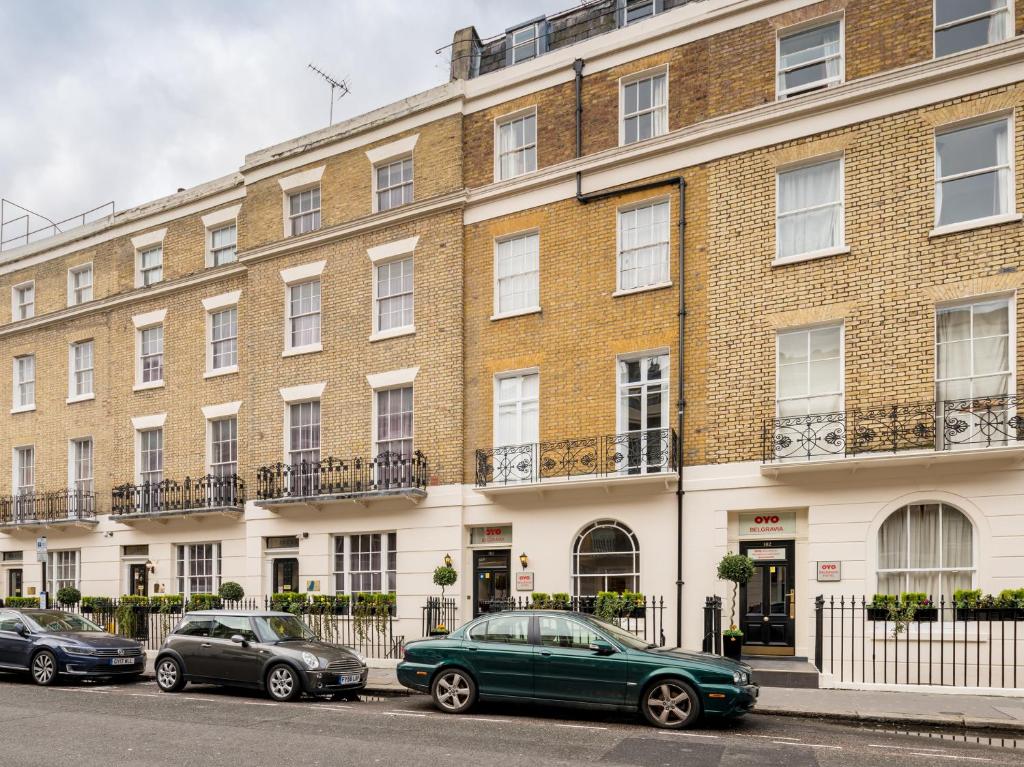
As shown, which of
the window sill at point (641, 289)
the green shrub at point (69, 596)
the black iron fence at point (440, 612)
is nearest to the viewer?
the window sill at point (641, 289)

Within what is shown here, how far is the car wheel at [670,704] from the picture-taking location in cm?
1204

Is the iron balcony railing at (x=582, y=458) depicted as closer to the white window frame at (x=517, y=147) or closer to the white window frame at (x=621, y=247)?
the white window frame at (x=621, y=247)

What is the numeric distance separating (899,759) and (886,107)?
36.3 ft

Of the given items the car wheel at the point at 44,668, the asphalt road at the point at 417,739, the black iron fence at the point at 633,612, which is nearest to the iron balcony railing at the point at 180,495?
the car wheel at the point at 44,668

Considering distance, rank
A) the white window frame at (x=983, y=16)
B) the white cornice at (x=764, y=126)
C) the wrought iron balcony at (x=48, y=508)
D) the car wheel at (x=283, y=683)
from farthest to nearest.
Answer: the wrought iron balcony at (x=48, y=508) → the white cornice at (x=764, y=126) → the white window frame at (x=983, y=16) → the car wheel at (x=283, y=683)

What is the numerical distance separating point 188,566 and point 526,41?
15494 mm

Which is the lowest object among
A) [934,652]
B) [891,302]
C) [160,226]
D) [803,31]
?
[934,652]

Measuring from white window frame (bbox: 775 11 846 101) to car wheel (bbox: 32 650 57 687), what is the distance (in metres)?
16.5

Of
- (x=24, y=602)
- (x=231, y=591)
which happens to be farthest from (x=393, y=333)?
(x=24, y=602)

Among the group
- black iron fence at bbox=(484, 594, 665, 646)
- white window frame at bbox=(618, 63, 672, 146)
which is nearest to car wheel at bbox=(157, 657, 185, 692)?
black iron fence at bbox=(484, 594, 665, 646)

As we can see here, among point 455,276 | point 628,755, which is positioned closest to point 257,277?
point 455,276

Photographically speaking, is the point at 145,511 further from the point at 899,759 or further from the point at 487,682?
the point at 899,759

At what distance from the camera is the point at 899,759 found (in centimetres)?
1038

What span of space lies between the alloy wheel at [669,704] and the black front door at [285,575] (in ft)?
42.5
